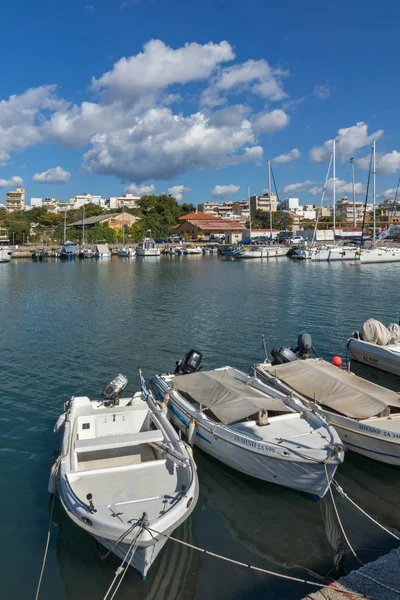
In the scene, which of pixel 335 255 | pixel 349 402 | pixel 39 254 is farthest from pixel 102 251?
pixel 349 402

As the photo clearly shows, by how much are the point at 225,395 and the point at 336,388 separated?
10.1 ft

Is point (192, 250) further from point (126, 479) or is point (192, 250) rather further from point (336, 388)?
point (126, 479)

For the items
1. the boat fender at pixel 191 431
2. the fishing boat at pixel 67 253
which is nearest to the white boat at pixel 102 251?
the fishing boat at pixel 67 253

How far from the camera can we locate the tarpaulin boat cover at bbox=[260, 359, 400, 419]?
11.9 metres

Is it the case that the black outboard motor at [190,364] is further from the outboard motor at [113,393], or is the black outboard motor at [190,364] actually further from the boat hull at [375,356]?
the boat hull at [375,356]

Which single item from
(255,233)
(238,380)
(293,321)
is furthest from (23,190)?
(238,380)

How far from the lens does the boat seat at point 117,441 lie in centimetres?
982

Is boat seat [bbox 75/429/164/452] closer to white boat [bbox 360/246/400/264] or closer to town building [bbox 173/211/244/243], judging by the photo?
white boat [bbox 360/246/400/264]

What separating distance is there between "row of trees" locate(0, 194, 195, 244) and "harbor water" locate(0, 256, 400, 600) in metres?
78.1

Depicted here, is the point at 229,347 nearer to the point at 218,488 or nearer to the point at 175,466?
the point at 218,488

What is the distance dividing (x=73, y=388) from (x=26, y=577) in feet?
30.7

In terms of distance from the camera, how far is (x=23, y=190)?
187750 mm

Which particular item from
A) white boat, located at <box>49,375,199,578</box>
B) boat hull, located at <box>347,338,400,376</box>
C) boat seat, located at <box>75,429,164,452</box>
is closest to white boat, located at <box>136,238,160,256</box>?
boat hull, located at <box>347,338,400,376</box>

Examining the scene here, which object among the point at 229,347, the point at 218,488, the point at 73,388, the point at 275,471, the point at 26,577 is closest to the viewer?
the point at 26,577
